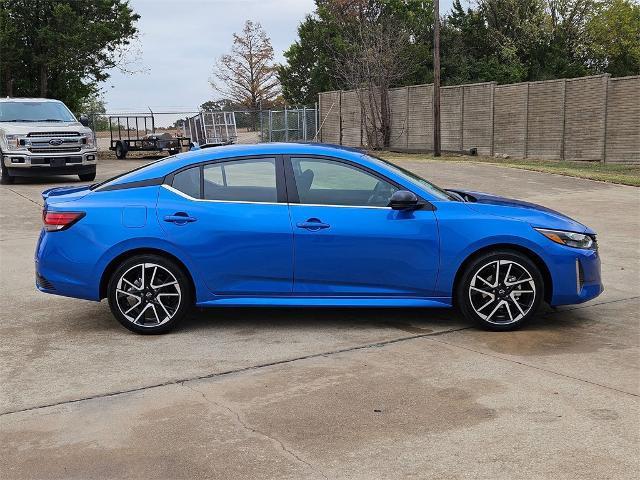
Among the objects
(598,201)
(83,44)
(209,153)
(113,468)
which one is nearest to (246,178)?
(209,153)

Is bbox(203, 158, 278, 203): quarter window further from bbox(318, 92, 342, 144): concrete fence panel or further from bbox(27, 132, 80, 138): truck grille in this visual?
bbox(318, 92, 342, 144): concrete fence panel

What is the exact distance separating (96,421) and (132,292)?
180 centimetres

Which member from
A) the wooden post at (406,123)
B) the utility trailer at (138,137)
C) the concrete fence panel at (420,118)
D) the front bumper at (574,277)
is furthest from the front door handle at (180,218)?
the wooden post at (406,123)

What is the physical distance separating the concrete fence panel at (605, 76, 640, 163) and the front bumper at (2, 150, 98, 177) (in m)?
16.0

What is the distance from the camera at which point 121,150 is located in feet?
93.0

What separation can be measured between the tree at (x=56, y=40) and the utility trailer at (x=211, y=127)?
166 inches

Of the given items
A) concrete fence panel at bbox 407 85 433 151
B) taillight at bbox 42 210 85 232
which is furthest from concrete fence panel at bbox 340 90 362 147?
taillight at bbox 42 210 85 232

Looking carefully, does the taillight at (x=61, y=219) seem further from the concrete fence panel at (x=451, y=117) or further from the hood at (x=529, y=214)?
the concrete fence panel at (x=451, y=117)

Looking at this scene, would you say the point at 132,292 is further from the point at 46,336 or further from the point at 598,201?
the point at 598,201

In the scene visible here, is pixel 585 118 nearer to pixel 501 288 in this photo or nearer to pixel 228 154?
pixel 501 288

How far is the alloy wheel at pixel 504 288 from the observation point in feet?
19.8

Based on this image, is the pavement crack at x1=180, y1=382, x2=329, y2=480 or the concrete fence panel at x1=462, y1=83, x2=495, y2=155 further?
the concrete fence panel at x1=462, y1=83, x2=495, y2=155

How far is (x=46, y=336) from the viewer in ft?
20.0

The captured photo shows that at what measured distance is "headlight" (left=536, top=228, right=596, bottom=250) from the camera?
6.05 meters
